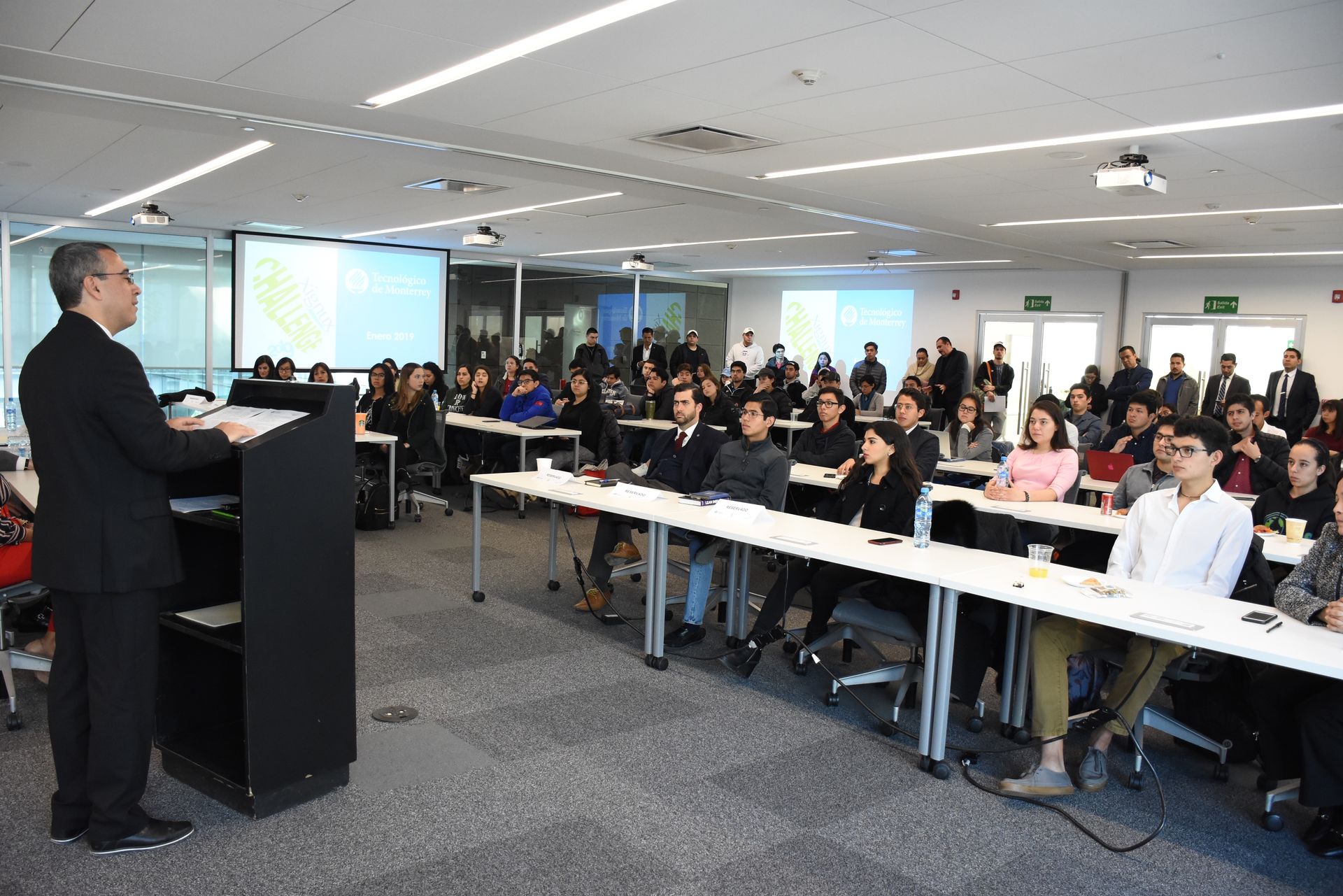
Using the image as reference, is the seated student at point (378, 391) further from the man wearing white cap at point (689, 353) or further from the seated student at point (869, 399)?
the man wearing white cap at point (689, 353)

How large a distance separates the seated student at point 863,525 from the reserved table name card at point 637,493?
0.78 meters

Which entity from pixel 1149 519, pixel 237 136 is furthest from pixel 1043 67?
pixel 237 136

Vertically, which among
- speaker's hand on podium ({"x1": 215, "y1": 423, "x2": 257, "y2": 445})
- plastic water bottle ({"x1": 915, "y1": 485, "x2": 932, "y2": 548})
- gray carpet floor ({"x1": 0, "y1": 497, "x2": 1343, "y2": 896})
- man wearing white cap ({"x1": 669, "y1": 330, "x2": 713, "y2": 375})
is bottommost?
gray carpet floor ({"x1": 0, "y1": 497, "x2": 1343, "y2": 896})

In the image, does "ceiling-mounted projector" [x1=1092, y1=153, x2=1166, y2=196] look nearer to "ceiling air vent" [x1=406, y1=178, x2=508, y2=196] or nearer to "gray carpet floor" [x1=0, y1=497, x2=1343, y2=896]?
"gray carpet floor" [x1=0, y1=497, x2=1343, y2=896]

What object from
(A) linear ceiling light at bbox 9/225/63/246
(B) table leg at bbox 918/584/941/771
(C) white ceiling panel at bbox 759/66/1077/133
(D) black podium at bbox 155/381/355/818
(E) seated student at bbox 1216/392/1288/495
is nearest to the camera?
(D) black podium at bbox 155/381/355/818

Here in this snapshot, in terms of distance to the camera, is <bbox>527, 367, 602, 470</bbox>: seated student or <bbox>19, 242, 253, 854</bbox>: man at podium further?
<bbox>527, 367, 602, 470</bbox>: seated student

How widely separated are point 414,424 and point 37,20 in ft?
14.3

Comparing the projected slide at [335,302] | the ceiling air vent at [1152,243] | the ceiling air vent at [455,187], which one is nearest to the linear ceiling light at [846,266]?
the ceiling air vent at [1152,243]

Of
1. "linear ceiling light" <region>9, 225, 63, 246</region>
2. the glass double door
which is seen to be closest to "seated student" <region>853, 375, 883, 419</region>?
the glass double door

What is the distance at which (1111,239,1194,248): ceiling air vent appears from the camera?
34.1ft

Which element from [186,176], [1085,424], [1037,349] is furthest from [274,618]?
[1037,349]

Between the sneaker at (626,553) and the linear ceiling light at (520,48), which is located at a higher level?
the linear ceiling light at (520,48)

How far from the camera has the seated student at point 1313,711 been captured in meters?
2.89

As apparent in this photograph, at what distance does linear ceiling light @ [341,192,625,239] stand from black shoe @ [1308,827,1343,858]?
23.3 feet
